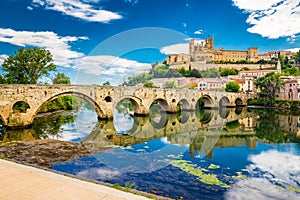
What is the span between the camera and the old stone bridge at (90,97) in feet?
56.2

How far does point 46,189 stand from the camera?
4.14m

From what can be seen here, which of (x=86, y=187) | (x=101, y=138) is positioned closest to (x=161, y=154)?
(x=101, y=138)

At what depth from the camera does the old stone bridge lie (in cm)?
1712

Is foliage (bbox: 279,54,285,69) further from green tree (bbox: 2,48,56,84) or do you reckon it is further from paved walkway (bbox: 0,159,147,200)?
paved walkway (bbox: 0,159,147,200)

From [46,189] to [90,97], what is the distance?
714 inches

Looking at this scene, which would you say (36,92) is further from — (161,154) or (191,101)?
(191,101)

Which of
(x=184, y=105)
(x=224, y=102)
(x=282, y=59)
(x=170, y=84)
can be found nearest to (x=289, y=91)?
(x=224, y=102)

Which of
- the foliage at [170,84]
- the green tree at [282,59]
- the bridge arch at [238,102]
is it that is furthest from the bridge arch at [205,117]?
the green tree at [282,59]

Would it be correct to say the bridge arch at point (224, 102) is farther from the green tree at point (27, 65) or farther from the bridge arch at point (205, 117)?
the green tree at point (27, 65)

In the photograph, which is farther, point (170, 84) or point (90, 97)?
point (170, 84)

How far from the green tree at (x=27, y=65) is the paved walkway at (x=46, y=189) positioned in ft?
77.3

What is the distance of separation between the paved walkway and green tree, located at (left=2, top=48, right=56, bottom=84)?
23549 millimetres

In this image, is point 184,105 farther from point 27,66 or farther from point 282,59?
point 282,59

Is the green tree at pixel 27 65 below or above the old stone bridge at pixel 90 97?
above
